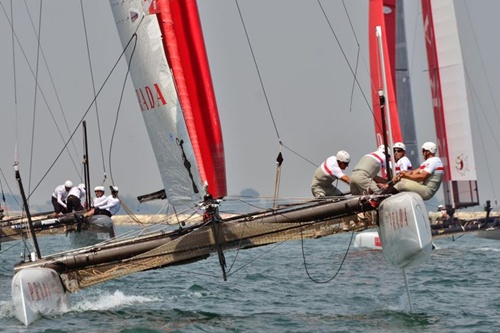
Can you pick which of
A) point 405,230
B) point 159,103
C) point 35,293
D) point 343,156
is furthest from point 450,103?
point 35,293

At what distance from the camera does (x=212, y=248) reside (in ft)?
43.2

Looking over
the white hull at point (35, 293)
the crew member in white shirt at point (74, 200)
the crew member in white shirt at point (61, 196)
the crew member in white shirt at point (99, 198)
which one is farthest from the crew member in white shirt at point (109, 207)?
the white hull at point (35, 293)

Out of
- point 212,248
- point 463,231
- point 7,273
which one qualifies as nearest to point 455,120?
point 463,231

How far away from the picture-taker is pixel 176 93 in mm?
13961

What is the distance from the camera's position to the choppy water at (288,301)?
12367mm

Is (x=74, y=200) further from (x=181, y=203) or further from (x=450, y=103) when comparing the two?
(x=450, y=103)

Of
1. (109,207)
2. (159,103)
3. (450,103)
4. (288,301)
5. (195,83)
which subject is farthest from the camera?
(450,103)

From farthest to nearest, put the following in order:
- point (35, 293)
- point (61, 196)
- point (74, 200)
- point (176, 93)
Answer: point (61, 196) < point (74, 200) < point (176, 93) < point (35, 293)

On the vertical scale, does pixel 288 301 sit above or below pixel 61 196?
below

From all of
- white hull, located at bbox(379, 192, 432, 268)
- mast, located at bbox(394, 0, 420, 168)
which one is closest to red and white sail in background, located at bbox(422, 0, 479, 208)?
mast, located at bbox(394, 0, 420, 168)

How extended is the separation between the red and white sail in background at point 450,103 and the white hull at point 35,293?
830 inches

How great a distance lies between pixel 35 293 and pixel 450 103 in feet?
73.5

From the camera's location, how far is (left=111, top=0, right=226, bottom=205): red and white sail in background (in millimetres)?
13961

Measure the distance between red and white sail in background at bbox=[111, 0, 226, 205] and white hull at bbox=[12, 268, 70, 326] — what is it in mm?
2144
